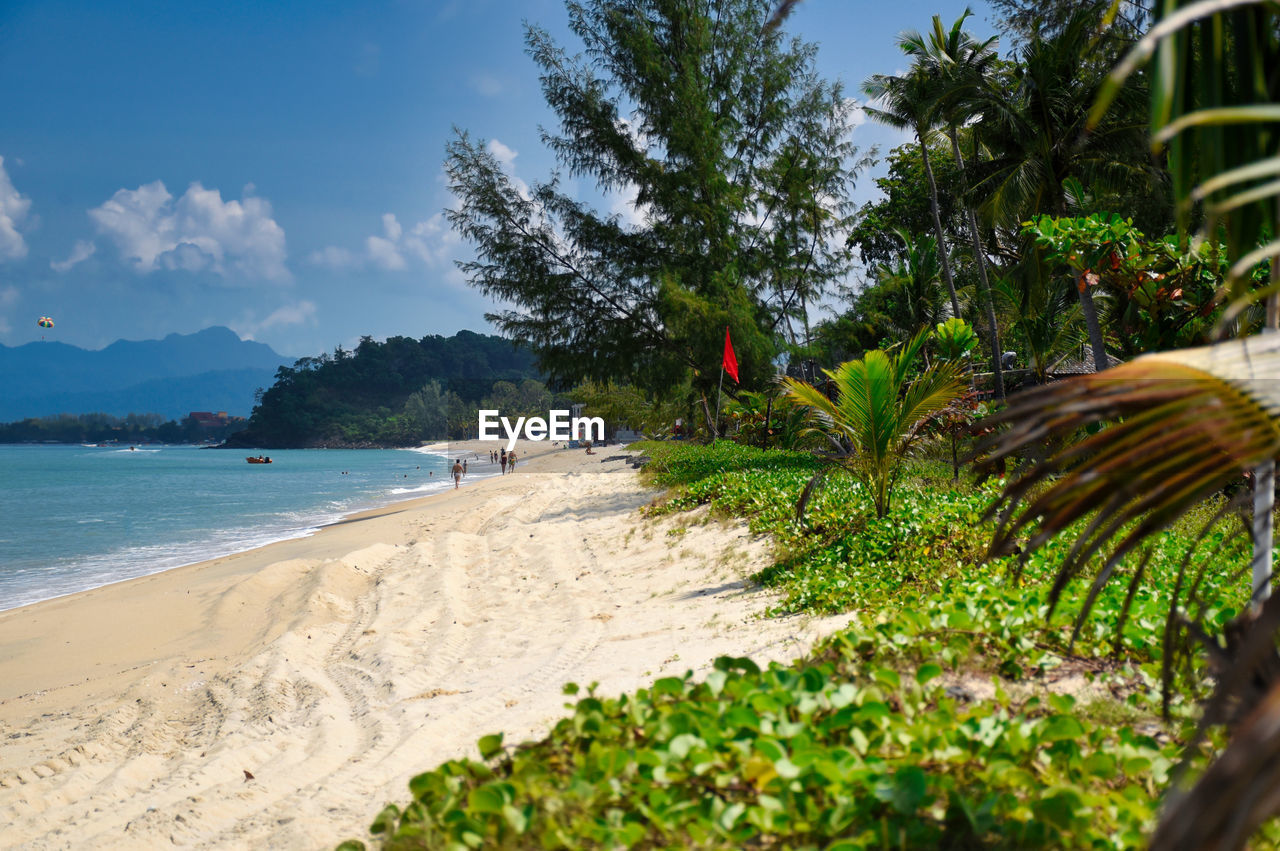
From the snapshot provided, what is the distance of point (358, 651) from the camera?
19.2ft

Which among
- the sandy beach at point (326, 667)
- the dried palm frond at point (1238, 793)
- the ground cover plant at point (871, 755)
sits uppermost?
the dried palm frond at point (1238, 793)

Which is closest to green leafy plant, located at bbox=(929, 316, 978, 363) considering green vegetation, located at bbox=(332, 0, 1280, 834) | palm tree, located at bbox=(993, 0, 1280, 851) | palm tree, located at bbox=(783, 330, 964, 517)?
green vegetation, located at bbox=(332, 0, 1280, 834)

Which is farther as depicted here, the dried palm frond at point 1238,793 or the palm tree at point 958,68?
the palm tree at point 958,68

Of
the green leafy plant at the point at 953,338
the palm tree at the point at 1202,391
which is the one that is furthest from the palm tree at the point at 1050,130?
the palm tree at the point at 1202,391

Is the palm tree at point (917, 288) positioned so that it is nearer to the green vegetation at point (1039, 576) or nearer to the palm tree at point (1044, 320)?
the palm tree at point (1044, 320)

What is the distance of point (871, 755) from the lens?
187 centimetres

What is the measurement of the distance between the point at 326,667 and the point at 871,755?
16.0ft

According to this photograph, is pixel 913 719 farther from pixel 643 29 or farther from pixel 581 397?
pixel 581 397

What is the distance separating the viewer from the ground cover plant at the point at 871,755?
1.66 meters

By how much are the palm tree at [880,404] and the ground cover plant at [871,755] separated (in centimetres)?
263

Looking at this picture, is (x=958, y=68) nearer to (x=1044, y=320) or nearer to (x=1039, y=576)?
(x=1044, y=320)

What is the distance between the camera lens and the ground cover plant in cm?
166

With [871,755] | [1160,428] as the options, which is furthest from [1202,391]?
[871,755]

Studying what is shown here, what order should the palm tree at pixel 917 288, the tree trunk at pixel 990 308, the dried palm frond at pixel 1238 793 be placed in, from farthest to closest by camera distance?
the palm tree at pixel 917 288 → the tree trunk at pixel 990 308 → the dried palm frond at pixel 1238 793
